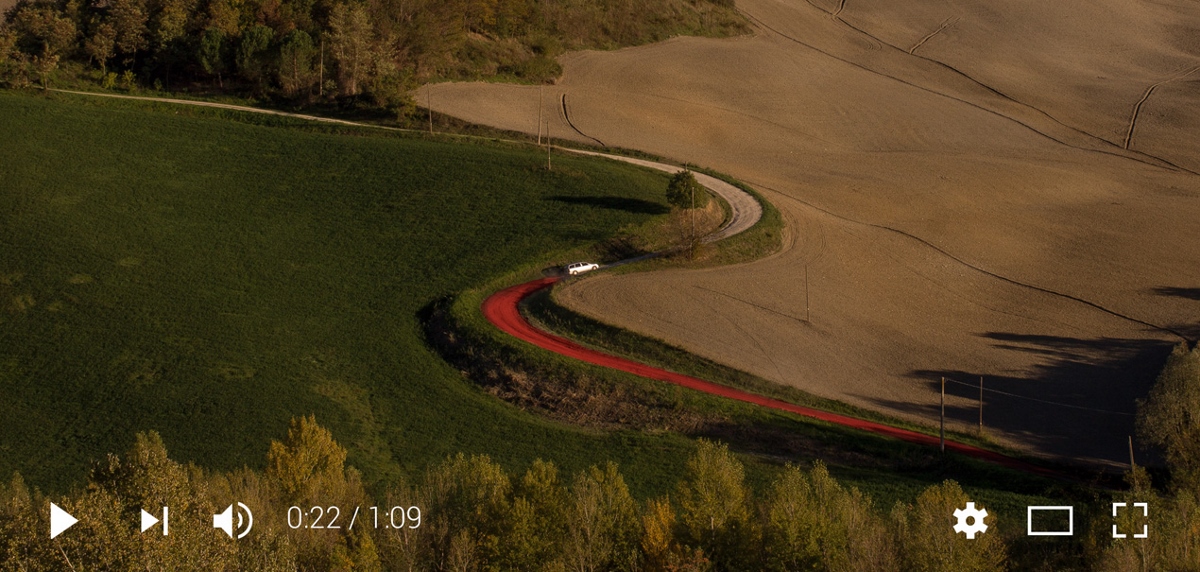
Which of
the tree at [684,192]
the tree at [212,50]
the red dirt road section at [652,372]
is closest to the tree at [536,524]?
the red dirt road section at [652,372]

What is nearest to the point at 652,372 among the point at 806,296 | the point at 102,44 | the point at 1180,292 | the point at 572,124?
the point at 806,296

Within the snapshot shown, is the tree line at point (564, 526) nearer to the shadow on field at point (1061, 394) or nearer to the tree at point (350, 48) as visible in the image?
the shadow on field at point (1061, 394)

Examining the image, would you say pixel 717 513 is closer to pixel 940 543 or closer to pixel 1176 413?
pixel 940 543

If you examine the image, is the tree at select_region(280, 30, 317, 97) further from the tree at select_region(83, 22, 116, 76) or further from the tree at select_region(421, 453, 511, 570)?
the tree at select_region(421, 453, 511, 570)

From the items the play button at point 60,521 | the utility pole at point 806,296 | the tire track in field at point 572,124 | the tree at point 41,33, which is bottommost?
the play button at point 60,521

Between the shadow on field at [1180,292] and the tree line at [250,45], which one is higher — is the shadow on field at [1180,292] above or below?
below
